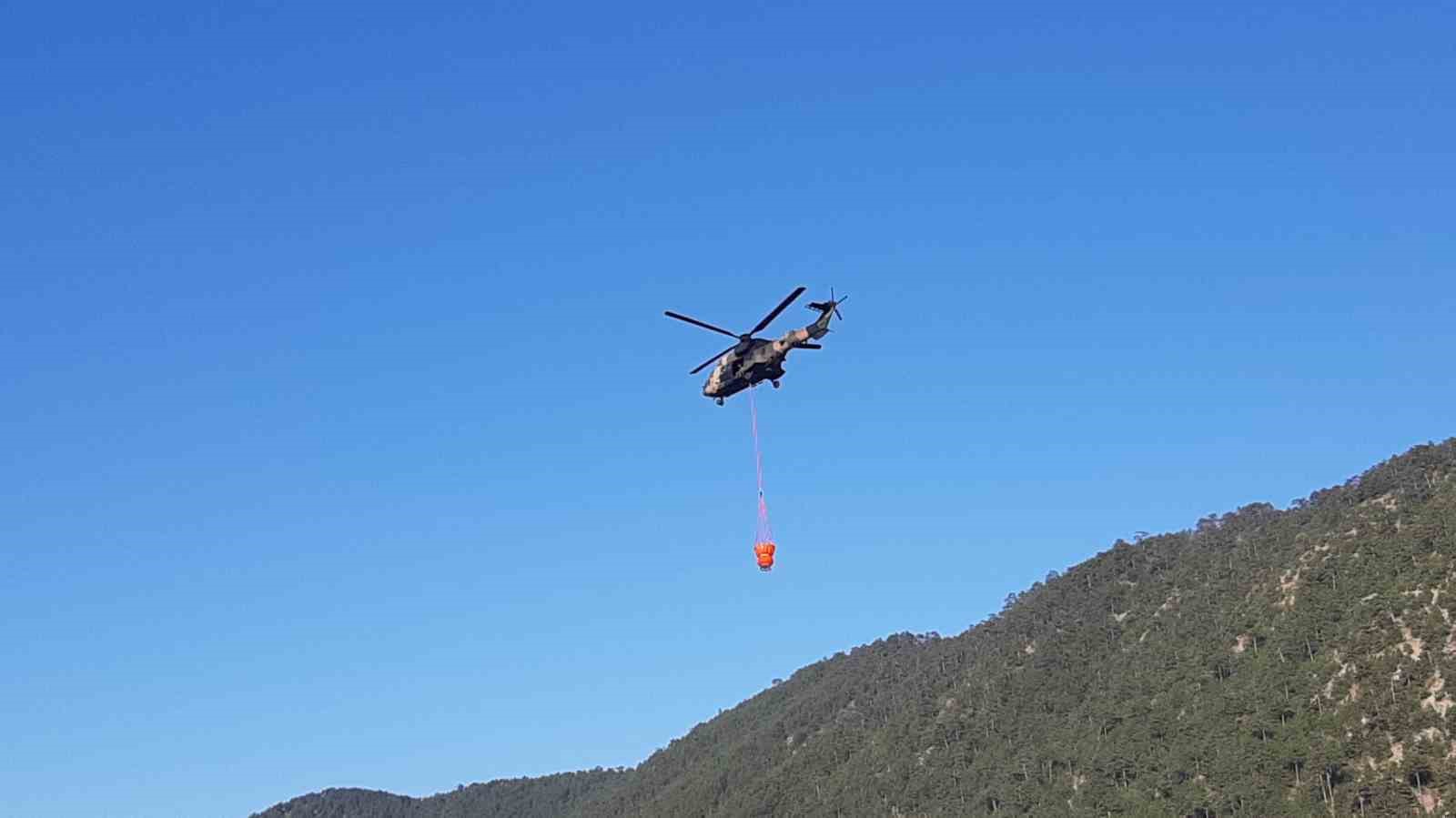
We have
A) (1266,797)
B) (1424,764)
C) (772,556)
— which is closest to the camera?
(772,556)

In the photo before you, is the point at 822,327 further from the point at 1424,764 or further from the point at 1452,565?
the point at 1452,565

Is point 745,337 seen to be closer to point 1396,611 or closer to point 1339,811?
point 1339,811

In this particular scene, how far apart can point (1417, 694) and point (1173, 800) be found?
32.2 meters

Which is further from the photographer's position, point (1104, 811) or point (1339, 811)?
point (1104, 811)

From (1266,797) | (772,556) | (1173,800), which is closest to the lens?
(772,556)

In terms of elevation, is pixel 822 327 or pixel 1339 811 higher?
pixel 822 327

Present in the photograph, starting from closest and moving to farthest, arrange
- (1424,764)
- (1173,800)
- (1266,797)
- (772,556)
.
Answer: (772,556) < (1424,764) < (1266,797) < (1173,800)

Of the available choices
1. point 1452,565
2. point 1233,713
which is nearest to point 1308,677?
point 1233,713

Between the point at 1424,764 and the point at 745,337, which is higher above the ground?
the point at 745,337

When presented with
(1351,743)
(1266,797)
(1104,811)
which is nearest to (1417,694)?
(1351,743)

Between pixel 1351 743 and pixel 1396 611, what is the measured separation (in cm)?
2426

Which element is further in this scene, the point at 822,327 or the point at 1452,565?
the point at 1452,565

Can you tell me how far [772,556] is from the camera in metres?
72.5

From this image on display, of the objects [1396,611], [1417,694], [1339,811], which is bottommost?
[1339,811]
